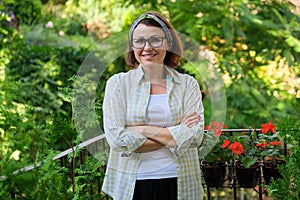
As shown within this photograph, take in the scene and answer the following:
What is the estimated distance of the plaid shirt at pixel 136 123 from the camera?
5.21 ft

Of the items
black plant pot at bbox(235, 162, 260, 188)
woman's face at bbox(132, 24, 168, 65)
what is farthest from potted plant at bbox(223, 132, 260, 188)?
woman's face at bbox(132, 24, 168, 65)

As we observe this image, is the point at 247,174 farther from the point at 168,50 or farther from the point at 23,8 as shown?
the point at 23,8

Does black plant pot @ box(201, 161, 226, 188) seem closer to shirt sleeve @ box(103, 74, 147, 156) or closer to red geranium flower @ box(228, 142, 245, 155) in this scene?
red geranium flower @ box(228, 142, 245, 155)

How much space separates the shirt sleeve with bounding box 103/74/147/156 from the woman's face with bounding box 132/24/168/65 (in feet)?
0.44

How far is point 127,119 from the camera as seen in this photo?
5.27 ft

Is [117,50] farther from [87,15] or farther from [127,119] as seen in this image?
[87,15]

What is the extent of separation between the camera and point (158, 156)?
64.1 inches

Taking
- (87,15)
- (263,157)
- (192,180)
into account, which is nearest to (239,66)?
(263,157)

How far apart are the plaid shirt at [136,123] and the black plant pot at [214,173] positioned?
0.77 m

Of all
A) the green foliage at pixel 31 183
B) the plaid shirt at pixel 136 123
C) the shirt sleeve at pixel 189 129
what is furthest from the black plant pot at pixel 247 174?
the green foliage at pixel 31 183

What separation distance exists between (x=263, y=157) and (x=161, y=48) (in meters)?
1.23

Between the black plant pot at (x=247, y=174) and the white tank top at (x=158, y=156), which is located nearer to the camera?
the white tank top at (x=158, y=156)

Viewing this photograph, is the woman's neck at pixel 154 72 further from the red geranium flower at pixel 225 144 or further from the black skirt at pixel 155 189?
the red geranium flower at pixel 225 144

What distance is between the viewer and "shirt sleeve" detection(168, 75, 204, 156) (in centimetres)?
159
